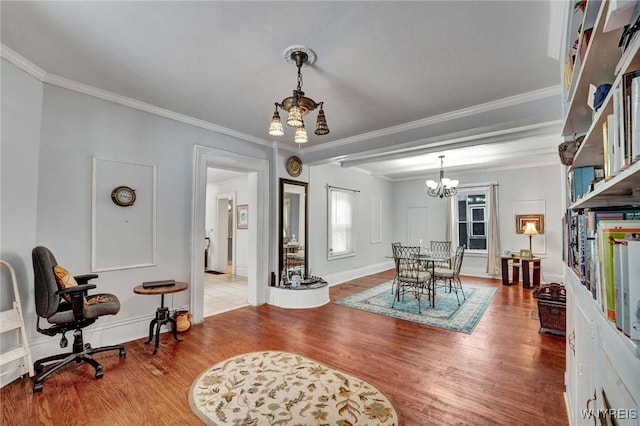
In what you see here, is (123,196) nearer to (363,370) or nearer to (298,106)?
(298,106)

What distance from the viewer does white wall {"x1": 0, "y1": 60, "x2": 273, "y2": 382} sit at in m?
2.43

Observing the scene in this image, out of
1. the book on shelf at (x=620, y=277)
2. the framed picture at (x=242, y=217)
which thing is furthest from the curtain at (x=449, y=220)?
the book on shelf at (x=620, y=277)

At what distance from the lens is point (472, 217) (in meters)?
7.10

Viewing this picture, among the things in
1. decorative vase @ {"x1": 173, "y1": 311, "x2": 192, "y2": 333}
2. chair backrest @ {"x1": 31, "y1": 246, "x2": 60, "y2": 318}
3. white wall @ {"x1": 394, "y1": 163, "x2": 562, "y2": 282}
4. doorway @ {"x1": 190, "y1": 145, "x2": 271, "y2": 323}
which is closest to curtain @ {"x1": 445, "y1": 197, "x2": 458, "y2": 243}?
white wall @ {"x1": 394, "y1": 163, "x2": 562, "y2": 282}

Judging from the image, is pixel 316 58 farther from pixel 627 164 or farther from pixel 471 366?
pixel 471 366

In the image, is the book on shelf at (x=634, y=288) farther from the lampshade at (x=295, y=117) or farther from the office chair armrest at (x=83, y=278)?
the office chair armrest at (x=83, y=278)

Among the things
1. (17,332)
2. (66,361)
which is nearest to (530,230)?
(66,361)

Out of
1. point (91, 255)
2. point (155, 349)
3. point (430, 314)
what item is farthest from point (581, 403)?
point (91, 255)

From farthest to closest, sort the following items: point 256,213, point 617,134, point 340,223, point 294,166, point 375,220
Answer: point 375,220, point 340,223, point 294,166, point 256,213, point 617,134

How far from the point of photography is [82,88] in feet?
9.44

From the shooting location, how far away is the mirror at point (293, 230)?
16.1ft

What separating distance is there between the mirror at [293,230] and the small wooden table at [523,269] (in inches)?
170

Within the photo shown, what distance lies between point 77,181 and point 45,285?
1123 mm

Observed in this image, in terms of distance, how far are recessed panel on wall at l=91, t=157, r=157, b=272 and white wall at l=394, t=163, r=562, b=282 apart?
6573 millimetres
